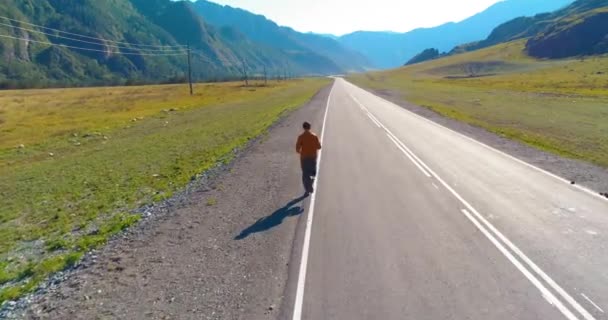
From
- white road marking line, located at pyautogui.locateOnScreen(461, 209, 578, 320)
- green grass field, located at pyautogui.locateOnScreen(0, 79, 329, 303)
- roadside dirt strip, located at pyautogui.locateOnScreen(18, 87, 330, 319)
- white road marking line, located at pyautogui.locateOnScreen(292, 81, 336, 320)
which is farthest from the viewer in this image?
green grass field, located at pyautogui.locateOnScreen(0, 79, 329, 303)

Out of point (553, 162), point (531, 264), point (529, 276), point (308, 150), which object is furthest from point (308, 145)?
point (553, 162)

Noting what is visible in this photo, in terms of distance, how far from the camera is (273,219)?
32.7 ft

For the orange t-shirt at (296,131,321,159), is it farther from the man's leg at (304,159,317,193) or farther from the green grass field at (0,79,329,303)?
the green grass field at (0,79,329,303)

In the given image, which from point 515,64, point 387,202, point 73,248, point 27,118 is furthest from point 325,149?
point 515,64

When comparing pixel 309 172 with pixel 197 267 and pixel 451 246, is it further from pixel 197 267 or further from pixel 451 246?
pixel 197 267

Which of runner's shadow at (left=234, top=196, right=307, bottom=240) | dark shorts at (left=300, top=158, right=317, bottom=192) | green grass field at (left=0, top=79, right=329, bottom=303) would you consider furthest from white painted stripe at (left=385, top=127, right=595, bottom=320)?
green grass field at (left=0, top=79, right=329, bottom=303)

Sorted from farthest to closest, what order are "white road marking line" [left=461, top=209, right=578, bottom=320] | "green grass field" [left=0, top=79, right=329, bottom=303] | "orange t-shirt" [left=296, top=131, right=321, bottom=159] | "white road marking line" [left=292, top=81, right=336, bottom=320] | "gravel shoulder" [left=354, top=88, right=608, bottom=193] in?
"gravel shoulder" [left=354, top=88, right=608, bottom=193]
"orange t-shirt" [left=296, top=131, right=321, bottom=159]
"green grass field" [left=0, top=79, right=329, bottom=303]
"white road marking line" [left=292, top=81, right=336, bottom=320]
"white road marking line" [left=461, top=209, right=578, bottom=320]

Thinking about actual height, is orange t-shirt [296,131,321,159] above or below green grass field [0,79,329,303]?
above

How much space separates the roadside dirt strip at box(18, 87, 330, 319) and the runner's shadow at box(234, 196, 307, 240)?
22mm

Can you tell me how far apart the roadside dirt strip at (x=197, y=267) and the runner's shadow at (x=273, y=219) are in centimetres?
2

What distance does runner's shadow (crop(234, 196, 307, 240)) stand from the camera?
9211 mm

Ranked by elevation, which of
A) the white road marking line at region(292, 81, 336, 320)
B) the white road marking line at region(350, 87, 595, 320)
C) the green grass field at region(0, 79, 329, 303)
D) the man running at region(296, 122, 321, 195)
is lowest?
the green grass field at region(0, 79, 329, 303)

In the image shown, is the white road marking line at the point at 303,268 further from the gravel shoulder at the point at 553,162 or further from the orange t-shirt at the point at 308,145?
the gravel shoulder at the point at 553,162

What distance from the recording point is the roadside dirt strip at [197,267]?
625 cm
